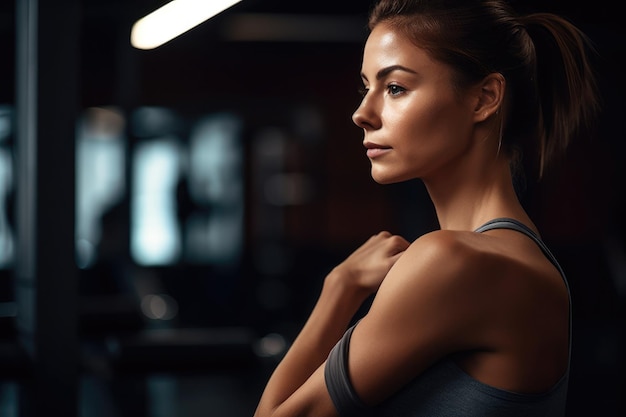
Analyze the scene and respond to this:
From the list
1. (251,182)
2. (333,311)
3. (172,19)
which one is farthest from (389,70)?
(251,182)

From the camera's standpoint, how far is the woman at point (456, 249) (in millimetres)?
1051

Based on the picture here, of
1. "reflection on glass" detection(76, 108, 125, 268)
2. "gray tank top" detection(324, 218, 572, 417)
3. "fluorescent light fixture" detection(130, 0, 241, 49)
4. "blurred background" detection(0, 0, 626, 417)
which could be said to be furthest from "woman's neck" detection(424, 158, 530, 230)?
"reflection on glass" detection(76, 108, 125, 268)

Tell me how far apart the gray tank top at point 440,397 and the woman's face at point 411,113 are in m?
0.27

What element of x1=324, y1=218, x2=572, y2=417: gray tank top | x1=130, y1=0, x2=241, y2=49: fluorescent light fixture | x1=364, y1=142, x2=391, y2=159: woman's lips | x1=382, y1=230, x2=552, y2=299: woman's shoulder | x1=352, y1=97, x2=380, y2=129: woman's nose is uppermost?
x1=130, y1=0, x2=241, y2=49: fluorescent light fixture

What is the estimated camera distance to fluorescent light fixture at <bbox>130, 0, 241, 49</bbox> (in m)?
2.26

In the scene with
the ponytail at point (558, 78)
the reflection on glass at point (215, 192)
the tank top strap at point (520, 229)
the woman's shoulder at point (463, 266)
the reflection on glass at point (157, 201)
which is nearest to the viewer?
the woman's shoulder at point (463, 266)

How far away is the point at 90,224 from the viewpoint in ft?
34.7

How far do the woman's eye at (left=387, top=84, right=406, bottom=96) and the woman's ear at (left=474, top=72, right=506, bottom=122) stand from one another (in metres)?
0.11

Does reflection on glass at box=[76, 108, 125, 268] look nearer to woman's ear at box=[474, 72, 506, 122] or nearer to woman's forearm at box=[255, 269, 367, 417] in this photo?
woman's forearm at box=[255, 269, 367, 417]

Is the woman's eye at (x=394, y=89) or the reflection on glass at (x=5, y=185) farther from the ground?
the woman's eye at (x=394, y=89)

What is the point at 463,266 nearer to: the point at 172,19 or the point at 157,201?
the point at 172,19

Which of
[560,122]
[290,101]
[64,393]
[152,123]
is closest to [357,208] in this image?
[290,101]

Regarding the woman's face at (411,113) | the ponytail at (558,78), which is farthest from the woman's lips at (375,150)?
the ponytail at (558,78)

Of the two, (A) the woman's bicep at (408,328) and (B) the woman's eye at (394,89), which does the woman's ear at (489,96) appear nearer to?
(B) the woman's eye at (394,89)
